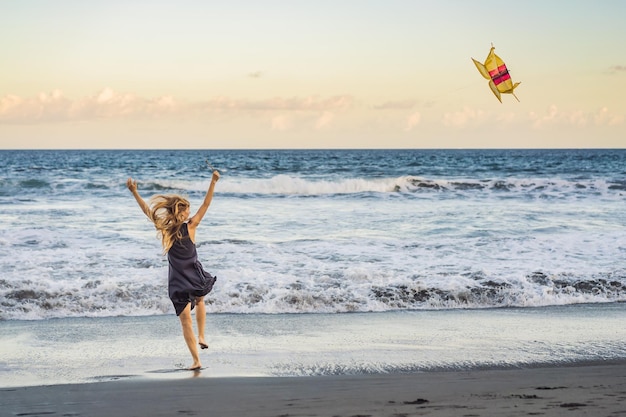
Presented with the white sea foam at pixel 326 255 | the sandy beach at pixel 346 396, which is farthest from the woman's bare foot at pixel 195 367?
the white sea foam at pixel 326 255

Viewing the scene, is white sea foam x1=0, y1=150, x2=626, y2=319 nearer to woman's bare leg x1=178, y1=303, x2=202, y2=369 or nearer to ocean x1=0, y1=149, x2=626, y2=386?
ocean x1=0, y1=149, x2=626, y2=386

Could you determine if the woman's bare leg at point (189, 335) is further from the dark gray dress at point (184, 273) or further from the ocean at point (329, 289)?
the ocean at point (329, 289)

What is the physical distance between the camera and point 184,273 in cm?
527

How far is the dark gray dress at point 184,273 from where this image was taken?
17.2 feet

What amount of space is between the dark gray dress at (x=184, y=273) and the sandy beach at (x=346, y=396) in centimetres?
59

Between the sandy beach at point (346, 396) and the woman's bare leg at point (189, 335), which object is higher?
the woman's bare leg at point (189, 335)

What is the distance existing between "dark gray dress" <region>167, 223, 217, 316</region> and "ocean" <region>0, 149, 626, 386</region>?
0.59 m

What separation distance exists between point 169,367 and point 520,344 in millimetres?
2983

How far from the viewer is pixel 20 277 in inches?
349

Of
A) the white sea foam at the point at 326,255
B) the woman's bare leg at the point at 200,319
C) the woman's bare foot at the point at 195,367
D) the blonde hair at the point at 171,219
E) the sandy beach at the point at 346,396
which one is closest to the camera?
the sandy beach at the point at 346,396

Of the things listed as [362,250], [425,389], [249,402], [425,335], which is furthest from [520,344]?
[362,250]

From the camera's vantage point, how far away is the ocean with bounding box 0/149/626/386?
5.79 metres

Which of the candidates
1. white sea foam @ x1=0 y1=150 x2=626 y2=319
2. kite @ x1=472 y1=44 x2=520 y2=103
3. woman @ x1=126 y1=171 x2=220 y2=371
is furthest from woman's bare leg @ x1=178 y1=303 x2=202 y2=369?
kite @ x1=472 y1=44 x2=520 y2=103

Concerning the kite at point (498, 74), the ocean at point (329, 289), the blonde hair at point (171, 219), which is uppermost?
the kite at point (498, 74)
